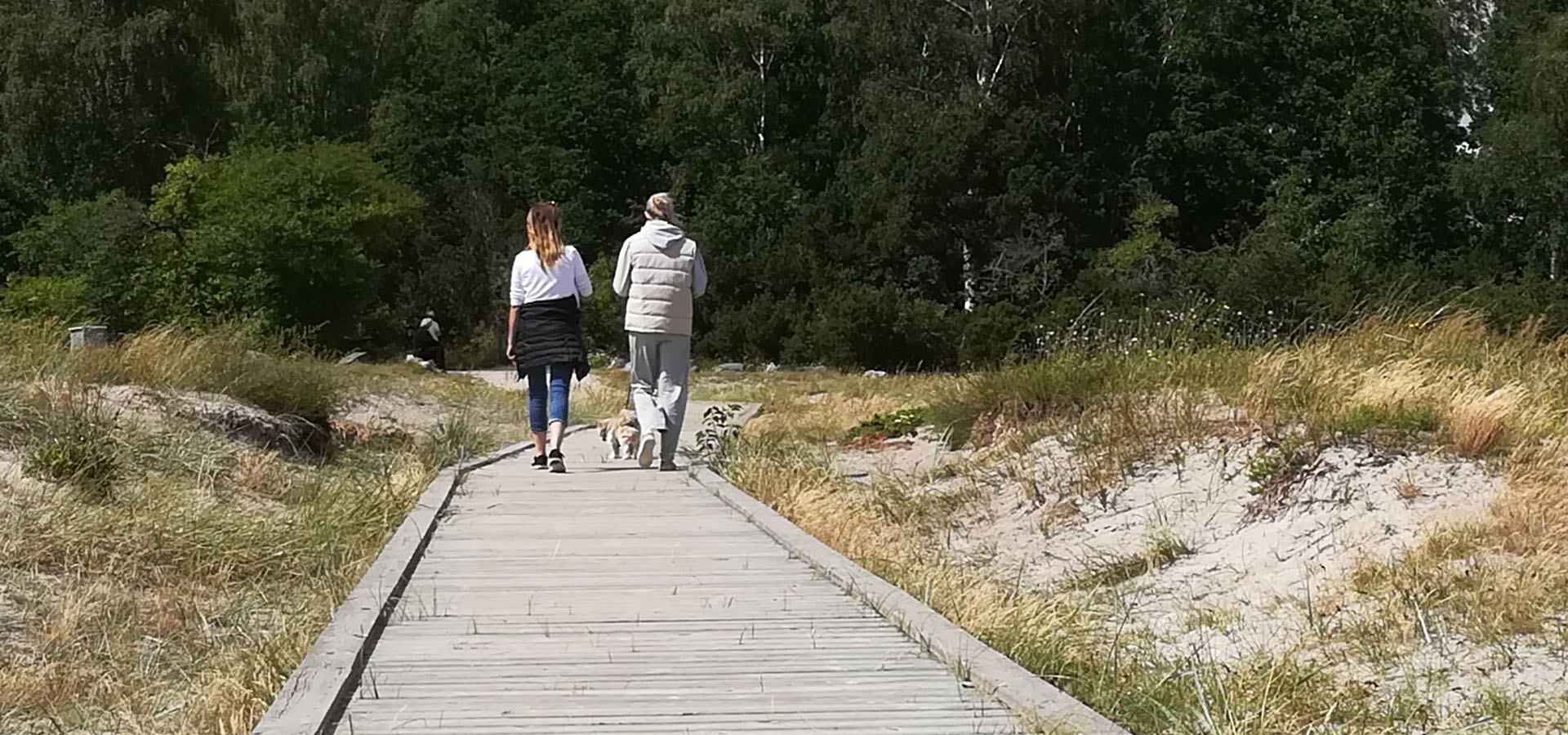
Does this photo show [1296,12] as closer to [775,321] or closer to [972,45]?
[972,45]

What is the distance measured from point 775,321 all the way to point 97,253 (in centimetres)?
1764

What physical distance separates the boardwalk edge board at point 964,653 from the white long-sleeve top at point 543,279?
3445 millimetres

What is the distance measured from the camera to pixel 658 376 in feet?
35.6

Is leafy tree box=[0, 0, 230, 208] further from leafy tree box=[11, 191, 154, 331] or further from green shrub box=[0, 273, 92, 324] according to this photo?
green shrub box=[0, 273, 92, 324]

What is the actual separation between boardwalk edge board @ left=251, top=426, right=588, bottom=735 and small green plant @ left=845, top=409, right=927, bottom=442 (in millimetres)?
8380

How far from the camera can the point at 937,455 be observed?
14.0 meters

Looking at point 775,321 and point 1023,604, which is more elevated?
point 1023,604

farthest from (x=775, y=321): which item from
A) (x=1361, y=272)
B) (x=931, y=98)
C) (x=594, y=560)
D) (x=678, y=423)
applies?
(x=594, y=560)

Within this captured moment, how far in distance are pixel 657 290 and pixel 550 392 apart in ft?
3.34

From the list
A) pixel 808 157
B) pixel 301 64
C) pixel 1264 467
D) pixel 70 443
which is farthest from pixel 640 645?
pixel 808 157

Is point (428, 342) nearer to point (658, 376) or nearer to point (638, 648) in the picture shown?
point (658, 376)

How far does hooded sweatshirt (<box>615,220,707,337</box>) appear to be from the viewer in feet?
34.8

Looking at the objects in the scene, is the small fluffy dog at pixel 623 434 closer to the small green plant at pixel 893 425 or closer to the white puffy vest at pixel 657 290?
the white puffy vest at pixel 657 290

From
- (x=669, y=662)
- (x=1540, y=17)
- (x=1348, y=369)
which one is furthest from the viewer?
(x=1540, y=17)
